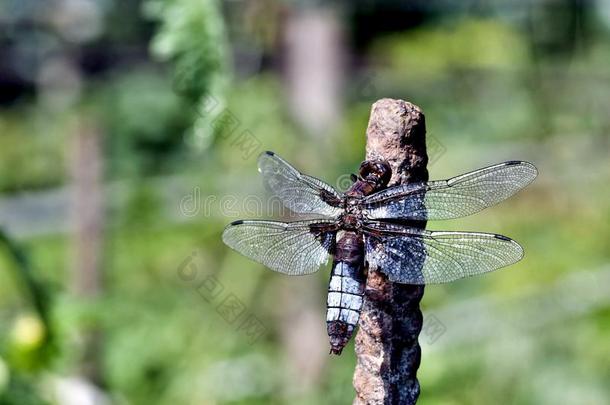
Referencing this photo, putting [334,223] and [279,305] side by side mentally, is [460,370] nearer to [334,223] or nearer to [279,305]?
[279,305]

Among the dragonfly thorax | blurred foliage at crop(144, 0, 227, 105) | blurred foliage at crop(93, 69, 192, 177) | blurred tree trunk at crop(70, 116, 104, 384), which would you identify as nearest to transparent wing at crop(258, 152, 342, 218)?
the dragonfly thorax

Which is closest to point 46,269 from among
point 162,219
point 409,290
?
point 162,219

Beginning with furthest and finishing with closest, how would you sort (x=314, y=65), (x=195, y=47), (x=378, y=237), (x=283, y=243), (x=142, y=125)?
(x=142, y=125) → (x=314, y=65) → (x=283, y=243) → (x=378, y=237) → (x=195, y=47)

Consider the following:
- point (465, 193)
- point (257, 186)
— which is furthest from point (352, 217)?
point (257, 186)

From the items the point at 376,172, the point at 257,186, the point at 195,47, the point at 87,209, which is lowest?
the point at 376,172

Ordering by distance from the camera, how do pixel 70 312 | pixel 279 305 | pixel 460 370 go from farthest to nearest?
pixel 279 305
pixel 460 370
pixel 70 312

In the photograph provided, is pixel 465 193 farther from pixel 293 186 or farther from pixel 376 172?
pixel 376 172
